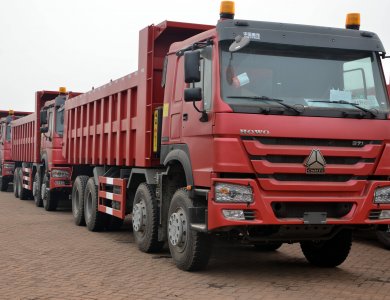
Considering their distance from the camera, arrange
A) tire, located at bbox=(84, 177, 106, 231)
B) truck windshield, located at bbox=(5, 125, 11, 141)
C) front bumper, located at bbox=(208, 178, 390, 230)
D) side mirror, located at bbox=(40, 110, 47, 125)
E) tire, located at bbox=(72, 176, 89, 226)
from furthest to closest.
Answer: truck windshield, located at bbox=(5, 125, 11, 141)
side mirror, located at bbox=(40, 110, 47, 125)
tire, located at bbox=(72, 176, 89, 226)
tire, located at bbox=(84, 177, 106, 231)
front bumper, located at bbox=(208, 178, 390, 230)

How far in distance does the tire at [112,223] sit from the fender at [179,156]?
3870 millimetres

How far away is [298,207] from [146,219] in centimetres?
277

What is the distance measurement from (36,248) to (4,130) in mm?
16857

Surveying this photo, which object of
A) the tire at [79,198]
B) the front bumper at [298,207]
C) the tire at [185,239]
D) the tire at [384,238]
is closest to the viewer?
the front bumper at [298,207]

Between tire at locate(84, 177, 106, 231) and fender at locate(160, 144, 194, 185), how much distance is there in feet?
12.1

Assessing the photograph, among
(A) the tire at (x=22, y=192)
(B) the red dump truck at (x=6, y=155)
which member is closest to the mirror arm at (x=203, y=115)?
(A) the tire at (x=22, y=192)

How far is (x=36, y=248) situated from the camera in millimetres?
9289

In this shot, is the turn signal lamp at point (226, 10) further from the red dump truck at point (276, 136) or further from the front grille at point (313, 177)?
the front grille at point (313, 177)

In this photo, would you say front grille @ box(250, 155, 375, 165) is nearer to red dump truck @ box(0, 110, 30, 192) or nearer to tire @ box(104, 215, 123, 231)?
tire @ box(104, 215, 123, 231)

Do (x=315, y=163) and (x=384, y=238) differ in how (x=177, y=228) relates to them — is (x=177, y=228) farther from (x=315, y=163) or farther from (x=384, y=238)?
(x=384, y=238)

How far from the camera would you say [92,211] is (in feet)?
38.2

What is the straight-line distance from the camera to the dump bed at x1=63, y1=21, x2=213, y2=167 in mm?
8891

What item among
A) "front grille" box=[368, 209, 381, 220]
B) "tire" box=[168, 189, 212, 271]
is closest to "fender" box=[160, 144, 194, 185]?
"tire" box=[168, 189, 212, 271]

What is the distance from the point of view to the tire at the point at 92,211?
11.5m
